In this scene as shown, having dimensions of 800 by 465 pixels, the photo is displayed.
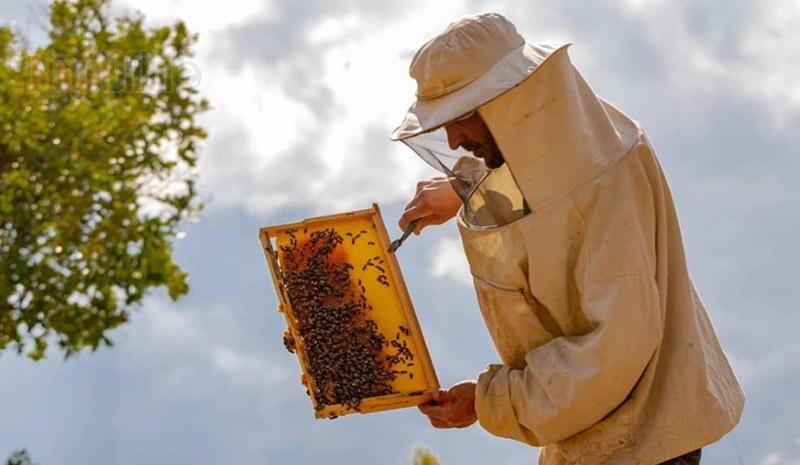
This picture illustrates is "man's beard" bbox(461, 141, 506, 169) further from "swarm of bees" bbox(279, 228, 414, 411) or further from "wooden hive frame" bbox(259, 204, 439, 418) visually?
"swarm of bees" bbox(279, 228, 414, 411)

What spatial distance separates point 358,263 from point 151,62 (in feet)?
7.56

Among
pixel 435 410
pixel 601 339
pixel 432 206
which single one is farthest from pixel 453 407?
pixel 432 206

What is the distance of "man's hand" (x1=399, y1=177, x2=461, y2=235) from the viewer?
6367mm

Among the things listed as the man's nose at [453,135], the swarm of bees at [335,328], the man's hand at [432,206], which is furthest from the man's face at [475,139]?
the swarm of bees at [335,328]

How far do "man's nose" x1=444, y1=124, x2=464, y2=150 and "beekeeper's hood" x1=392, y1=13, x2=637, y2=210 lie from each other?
150mm

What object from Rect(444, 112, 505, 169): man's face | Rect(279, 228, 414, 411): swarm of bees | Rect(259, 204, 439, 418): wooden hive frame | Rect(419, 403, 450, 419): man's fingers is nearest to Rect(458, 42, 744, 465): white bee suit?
Rect(444, 112, 505, 169): man's face

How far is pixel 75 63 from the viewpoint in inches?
171

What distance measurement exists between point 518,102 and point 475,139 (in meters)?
0.31

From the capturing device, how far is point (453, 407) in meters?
5.89

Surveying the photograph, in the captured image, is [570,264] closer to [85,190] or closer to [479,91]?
[479,91]

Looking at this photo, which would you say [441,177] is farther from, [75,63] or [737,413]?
[75,63]

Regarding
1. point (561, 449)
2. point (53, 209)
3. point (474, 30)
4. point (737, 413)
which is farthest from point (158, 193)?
point (737, 413)

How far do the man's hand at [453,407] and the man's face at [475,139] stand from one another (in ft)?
3.53

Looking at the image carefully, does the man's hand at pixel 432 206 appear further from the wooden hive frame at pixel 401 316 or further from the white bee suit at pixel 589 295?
the white bee suit at pixel 589 295
